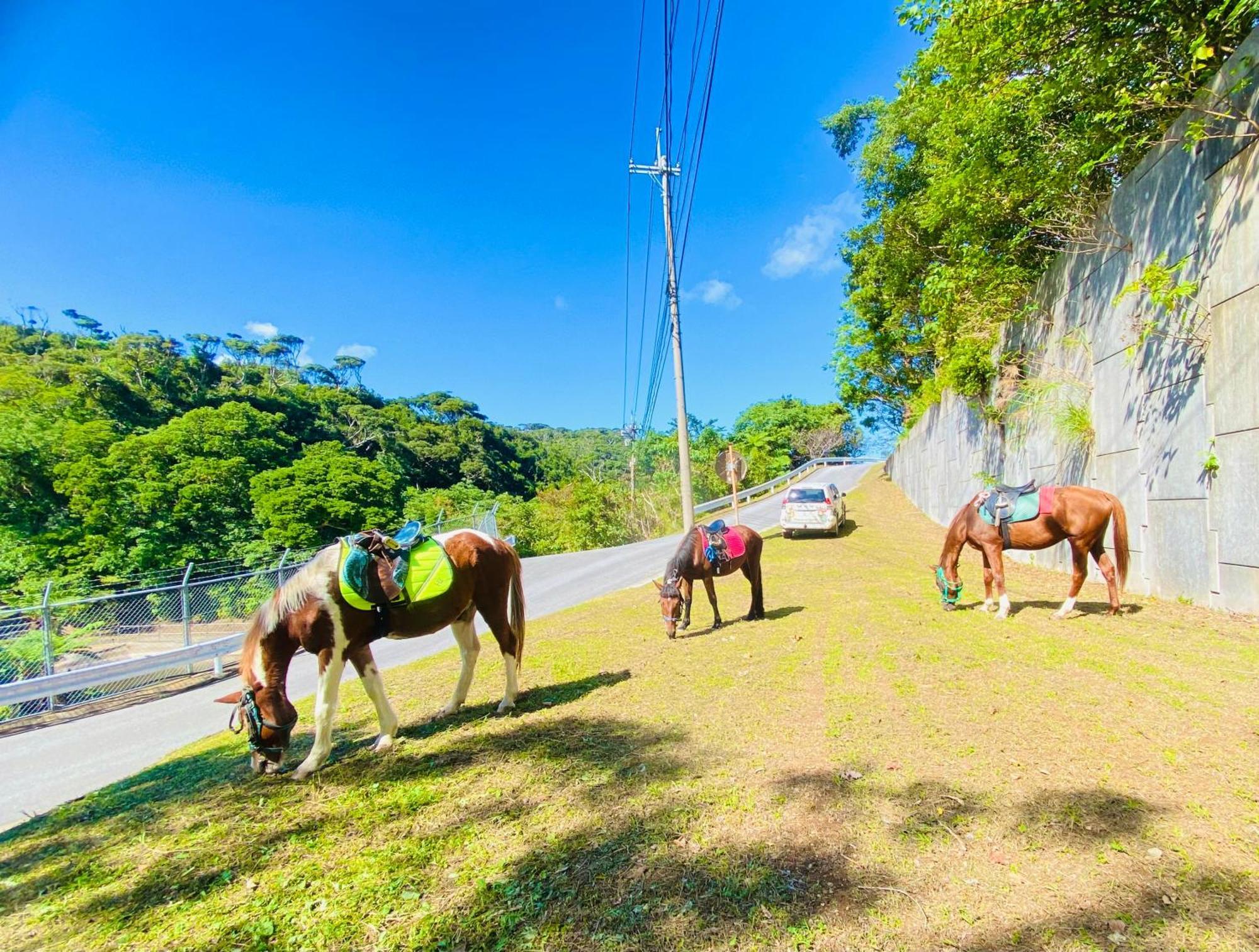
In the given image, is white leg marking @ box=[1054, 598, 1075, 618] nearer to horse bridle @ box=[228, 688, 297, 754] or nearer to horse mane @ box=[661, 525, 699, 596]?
horse mane @ box=[661, 525, 699, 596]

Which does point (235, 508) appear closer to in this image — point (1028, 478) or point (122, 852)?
point (122, 852)

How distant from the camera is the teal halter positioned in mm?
7070

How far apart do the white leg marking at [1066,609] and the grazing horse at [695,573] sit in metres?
3.56

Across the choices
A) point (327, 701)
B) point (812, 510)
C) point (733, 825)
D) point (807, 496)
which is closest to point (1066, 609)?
point (733, 825)

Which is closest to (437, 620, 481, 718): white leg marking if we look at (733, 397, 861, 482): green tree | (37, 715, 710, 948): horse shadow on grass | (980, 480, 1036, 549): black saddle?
(37, 715, 710, 948): horse shadow on grass

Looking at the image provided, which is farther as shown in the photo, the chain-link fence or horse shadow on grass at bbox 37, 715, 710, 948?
the chain-link fence

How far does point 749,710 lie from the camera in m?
4.41

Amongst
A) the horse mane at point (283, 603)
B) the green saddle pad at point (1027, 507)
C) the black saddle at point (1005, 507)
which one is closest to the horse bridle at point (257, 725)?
the horse mane at point (283, 603)

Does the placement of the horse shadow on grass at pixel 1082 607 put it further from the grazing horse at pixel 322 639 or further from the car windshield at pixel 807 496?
the car windshield at pixel 807 496

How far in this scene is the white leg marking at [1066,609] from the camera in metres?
6.52

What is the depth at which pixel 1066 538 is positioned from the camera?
673cm

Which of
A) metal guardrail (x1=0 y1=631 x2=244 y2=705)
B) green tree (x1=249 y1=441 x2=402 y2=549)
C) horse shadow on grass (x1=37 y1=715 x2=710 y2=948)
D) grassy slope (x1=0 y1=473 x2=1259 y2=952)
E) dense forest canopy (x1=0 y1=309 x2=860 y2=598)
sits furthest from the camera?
green tree (x1=249 y1=441 x2=402 y2=549)

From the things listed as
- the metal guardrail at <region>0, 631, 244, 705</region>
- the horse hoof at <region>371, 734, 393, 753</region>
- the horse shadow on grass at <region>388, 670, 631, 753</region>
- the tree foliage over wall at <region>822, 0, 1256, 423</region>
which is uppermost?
the tree foliage over wall at <region>822, 0, 1256, 423</region>

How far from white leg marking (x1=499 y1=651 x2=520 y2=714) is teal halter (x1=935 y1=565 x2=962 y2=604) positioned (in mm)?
5653
